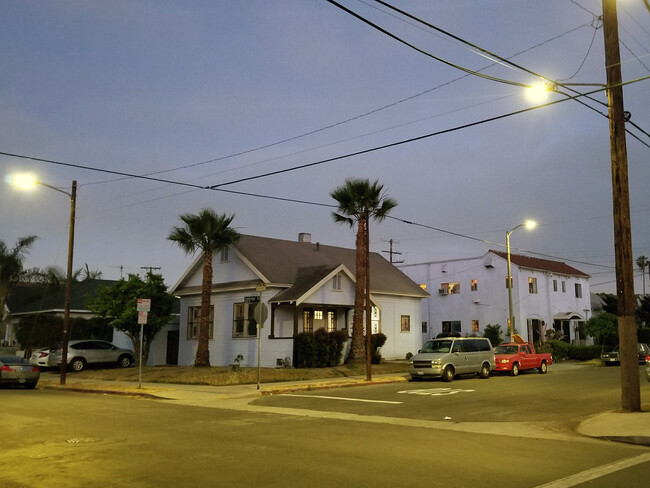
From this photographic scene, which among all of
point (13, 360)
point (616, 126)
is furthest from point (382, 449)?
point (13, 360)

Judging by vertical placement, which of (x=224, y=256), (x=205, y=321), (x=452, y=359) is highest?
(x=224, y=256)

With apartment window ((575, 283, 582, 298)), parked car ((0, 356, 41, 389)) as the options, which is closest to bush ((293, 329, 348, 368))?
parked car ((0, 356, 41, 389))

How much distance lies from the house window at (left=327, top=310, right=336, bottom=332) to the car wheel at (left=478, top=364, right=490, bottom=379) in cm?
893

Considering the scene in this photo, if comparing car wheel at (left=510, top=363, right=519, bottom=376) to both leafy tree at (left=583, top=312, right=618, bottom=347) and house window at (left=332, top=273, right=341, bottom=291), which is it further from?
leafy tree at (left=583, top=312, right=618, bottom=347)

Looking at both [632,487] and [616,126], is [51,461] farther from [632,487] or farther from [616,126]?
[616,126]

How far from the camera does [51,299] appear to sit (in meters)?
43.6

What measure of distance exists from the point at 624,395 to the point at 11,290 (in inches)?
1761

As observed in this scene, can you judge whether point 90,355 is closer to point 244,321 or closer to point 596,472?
point 244,321

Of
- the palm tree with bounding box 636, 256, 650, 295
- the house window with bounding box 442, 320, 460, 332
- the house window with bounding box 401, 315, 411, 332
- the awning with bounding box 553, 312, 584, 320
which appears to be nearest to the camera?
the house window with bounding box 401, 315, 411, 332

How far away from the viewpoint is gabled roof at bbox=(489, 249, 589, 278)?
169ft

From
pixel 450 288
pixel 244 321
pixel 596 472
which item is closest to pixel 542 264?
pixel 450 288

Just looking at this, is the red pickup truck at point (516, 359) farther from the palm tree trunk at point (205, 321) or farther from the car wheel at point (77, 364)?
the car wheel at point (77, 364)

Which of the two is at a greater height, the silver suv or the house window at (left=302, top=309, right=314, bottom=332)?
the house window at (left=302, top=309, right=314, bottom=332)

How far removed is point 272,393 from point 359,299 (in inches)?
377
